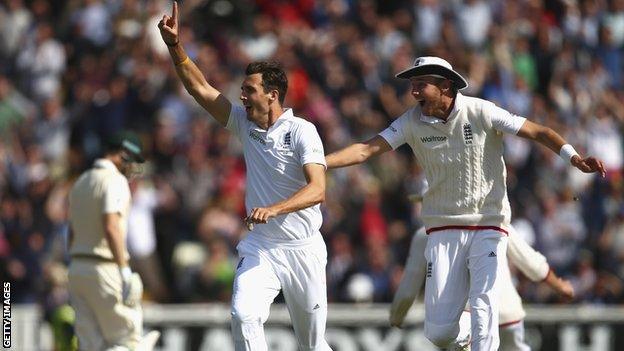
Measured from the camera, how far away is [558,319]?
18578mm

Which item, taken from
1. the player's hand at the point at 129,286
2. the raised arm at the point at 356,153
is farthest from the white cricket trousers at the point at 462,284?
the player's hand at the point at 129,286

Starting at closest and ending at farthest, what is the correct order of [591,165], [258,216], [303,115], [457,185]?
1. [258,216]
2. [591,165]
3. [457,185]
4. [303,115]

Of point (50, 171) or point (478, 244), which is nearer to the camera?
point (478, 244)

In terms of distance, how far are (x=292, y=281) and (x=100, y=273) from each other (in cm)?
245

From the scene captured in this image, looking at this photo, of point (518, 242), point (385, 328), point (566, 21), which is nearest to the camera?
point (518, 242)

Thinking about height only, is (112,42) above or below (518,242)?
above

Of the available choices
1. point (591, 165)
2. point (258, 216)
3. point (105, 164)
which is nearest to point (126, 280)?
point (105, 164)

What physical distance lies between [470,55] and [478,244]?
32.8 ft

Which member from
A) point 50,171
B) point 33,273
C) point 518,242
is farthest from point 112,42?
point 518,242

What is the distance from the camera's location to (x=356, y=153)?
12.5 metres

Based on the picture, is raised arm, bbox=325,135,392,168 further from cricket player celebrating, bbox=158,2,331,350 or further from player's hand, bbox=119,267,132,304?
player's hand, bbox=119,267,132,304

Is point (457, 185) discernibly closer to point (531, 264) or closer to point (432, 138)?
point (432, 138)

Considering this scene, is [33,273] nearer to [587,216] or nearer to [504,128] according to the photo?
[587,216]

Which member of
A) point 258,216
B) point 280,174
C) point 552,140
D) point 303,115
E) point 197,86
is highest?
point 303,115
